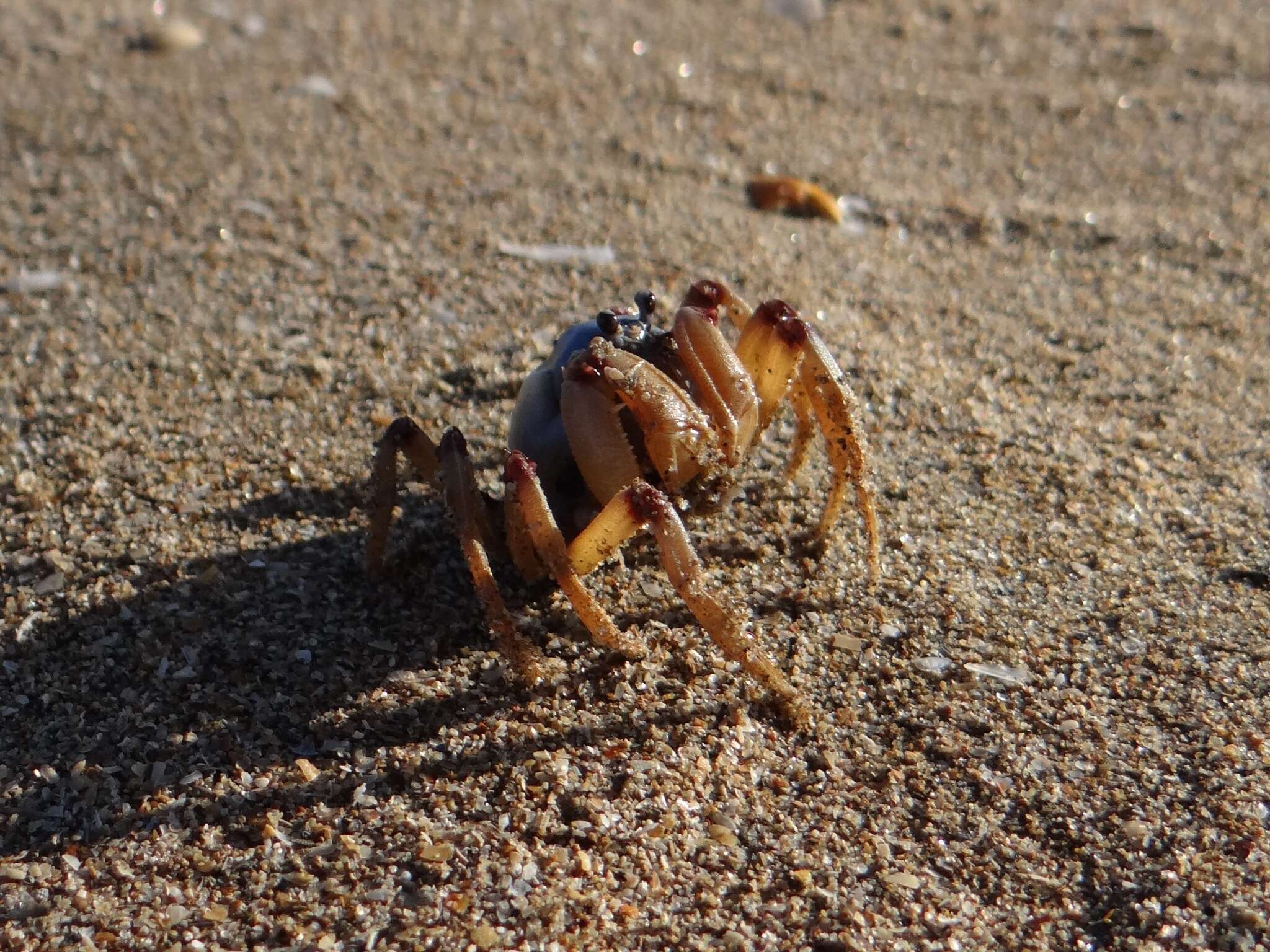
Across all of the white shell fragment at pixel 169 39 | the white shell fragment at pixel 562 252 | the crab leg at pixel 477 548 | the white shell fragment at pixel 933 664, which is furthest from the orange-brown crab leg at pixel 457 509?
the white shell fragment at pixel 169 39

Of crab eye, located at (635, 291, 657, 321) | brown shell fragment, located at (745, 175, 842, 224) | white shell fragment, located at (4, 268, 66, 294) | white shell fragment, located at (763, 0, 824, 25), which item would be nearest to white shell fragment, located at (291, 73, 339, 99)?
white shell fragment, located at (4, 268, 66, 294)

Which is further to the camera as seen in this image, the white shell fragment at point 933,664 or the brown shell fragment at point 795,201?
the brown shell fragment at point 795,201

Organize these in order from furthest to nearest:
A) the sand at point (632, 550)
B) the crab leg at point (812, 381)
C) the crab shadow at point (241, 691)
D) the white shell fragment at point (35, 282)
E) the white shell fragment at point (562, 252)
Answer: the white shell fragment at point (562, 252) < the white shell fragment at point (35, 282) < the crab leg at point (812, 381) < the crab shadow at point (241, 691) < the sand at point (632, 550)

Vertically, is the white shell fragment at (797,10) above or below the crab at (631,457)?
above

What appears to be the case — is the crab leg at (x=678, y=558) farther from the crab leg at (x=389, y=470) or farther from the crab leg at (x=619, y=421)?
the crab leg at (x=389, y=470)

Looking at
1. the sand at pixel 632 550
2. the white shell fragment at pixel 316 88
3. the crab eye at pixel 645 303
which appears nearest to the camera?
the sand at pixel 632 550

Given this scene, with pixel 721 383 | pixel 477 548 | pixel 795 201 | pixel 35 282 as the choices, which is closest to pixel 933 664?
pixel 721 383

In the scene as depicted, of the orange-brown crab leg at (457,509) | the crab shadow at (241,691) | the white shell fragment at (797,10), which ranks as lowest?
the crab shadow at (241,691)
